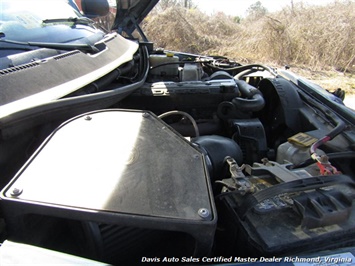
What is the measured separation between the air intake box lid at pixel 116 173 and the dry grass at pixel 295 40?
6343mm

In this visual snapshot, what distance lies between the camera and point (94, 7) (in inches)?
118

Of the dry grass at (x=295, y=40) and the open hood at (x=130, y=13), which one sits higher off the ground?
the open hood at (x=130, y=13)

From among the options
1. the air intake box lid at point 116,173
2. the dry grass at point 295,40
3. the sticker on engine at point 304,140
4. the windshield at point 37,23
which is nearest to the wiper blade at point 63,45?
the windshield at point 37,23

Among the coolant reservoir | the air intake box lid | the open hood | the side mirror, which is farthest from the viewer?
the open hood

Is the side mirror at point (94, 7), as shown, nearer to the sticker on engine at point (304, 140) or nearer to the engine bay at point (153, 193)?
the engine bay at point (153, 193)

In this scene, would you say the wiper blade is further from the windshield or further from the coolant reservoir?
the coolant reservoir

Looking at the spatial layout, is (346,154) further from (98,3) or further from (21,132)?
(98,3)

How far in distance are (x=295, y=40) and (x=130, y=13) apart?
6637 millimetres

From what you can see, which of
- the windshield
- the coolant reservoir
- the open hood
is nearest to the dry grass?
the open hood

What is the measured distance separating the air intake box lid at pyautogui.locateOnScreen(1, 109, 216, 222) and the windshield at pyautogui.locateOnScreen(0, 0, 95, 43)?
31.8 inches

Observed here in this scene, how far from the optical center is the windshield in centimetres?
156

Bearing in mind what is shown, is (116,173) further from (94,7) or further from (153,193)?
(94,7)

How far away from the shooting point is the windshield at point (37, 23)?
5.12 feet

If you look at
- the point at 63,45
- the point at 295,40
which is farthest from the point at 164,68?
the point at 295,40
